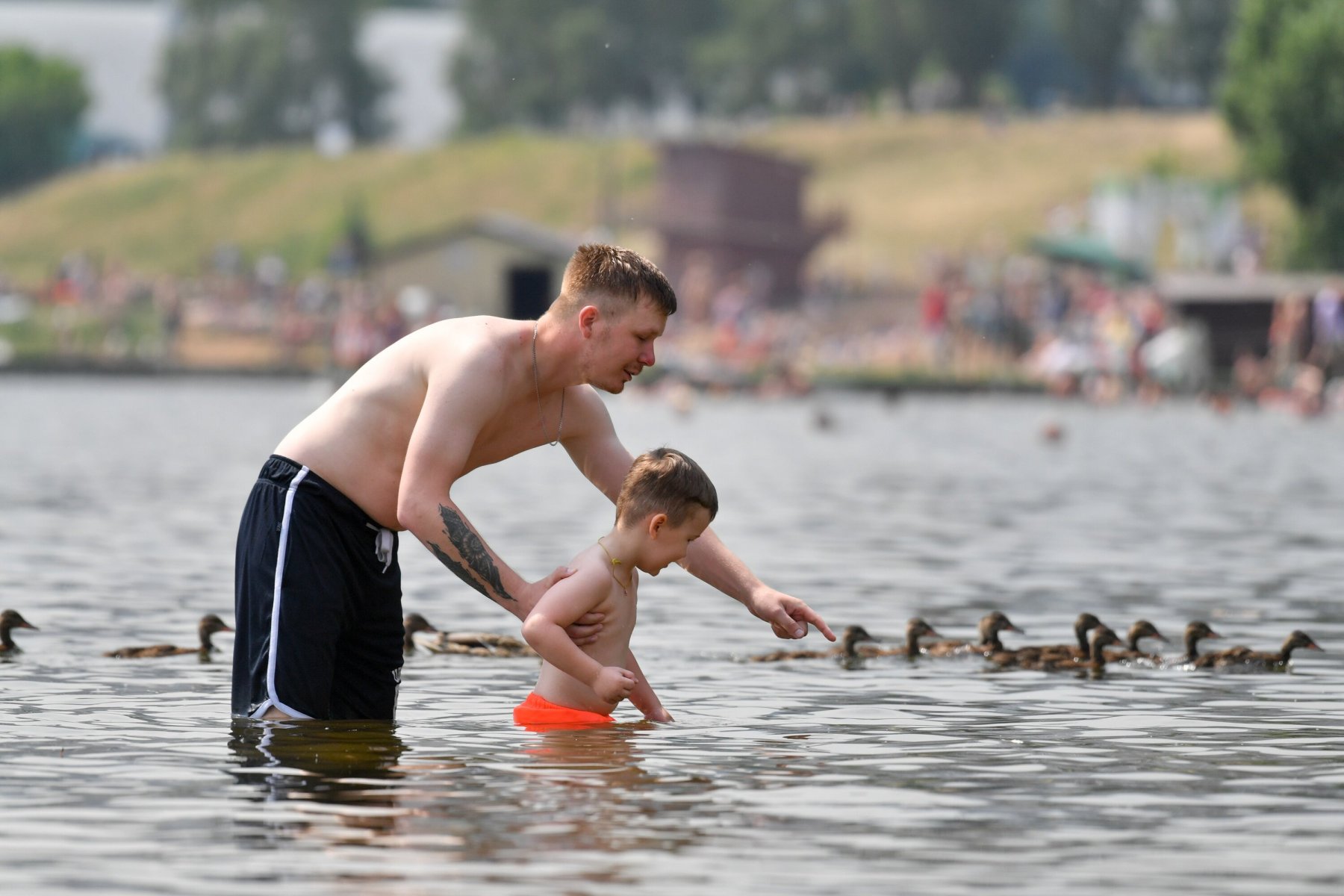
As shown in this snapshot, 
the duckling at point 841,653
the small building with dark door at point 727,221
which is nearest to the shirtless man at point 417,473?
the duckling at point 841,653

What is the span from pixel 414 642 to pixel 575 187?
113122 mm

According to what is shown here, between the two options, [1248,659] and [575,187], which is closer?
[1248,659]

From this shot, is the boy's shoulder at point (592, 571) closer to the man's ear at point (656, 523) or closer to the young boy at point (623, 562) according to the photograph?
the young boy at point (623, 562)

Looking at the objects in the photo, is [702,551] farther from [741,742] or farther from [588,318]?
[588,318]

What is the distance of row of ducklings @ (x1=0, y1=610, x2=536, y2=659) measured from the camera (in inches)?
529

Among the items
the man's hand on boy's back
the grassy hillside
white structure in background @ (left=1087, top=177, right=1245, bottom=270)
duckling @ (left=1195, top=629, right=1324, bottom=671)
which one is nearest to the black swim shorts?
the man's hand on boy's back

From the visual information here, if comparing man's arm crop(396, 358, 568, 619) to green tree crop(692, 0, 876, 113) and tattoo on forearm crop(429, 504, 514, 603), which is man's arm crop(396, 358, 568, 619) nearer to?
tattoo on forearm crop(429, 504, 514, 603)

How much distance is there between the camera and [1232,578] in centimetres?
1870

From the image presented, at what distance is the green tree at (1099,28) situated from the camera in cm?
13462

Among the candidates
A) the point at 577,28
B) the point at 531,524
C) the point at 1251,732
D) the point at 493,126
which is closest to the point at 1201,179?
the point at 577,28

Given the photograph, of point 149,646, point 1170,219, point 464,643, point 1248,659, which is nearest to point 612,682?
point 464,643

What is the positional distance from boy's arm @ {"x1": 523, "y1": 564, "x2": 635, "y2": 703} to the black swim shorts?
0.56 m

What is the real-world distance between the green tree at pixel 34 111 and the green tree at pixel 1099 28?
55617 mm

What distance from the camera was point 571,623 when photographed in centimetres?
960
